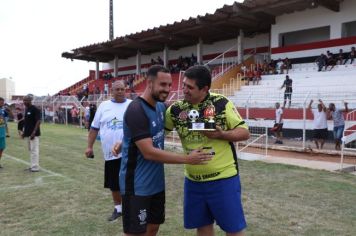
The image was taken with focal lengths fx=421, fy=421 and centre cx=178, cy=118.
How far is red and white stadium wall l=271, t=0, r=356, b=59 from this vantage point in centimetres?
2266

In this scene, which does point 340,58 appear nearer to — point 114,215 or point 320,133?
point 320,133

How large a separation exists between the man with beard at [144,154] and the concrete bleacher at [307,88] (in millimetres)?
13076

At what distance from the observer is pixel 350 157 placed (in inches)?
481

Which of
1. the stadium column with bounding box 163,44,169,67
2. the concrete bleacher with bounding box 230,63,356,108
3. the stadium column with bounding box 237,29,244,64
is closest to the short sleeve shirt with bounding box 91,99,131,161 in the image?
the concrete bleacher with bounding box 230,63,356,108

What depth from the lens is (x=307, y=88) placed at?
19094 millimetres

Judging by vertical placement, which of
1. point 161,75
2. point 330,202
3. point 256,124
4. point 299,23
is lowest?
point 330,202

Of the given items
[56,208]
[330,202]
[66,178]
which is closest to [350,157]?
[330,202]

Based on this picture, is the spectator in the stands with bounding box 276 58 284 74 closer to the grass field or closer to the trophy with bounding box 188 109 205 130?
the grass field

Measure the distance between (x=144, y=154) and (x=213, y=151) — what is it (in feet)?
1.79

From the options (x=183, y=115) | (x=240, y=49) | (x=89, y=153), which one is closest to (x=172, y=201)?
(x=89, y=153)

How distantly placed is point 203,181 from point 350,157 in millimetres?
10073

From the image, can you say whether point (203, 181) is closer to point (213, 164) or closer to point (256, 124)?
point (213, 164)

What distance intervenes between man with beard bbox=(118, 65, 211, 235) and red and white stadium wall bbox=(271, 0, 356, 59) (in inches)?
827

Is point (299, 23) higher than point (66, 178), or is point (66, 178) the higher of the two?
point (299, 23)
